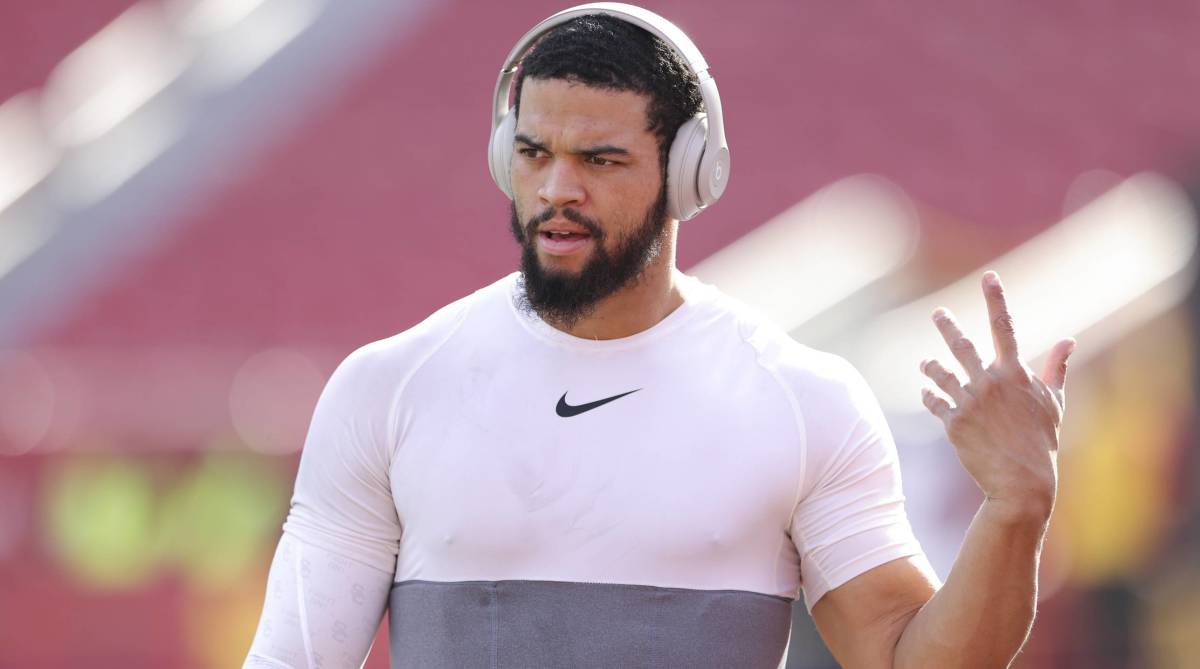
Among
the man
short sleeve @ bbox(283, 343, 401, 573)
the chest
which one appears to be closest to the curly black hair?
the man

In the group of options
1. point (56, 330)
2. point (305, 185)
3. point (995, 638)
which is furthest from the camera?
point (305, 185)

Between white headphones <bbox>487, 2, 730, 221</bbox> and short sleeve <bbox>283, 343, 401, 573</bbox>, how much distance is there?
0.39 m

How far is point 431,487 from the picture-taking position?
2279 millimetres

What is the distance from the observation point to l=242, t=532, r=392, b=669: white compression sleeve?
230 centimetres

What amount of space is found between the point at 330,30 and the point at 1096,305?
14.2 feet

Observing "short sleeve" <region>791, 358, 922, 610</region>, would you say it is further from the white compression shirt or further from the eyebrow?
the eyebrow

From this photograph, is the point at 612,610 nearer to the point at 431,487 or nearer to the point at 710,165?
the point at 431,487

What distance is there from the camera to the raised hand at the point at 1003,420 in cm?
211

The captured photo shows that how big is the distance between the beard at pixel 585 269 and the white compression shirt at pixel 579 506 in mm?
74

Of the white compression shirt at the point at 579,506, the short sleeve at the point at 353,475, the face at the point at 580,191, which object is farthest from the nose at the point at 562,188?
the short sleeve at the point at 353,475

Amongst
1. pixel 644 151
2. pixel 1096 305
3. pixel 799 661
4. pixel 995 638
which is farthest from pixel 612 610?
pixel 1096 305

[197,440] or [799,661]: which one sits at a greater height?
[197,440]

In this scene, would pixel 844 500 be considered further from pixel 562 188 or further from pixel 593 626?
pixel 562 188

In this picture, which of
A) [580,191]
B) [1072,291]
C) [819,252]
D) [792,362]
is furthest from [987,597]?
[1072,291]
